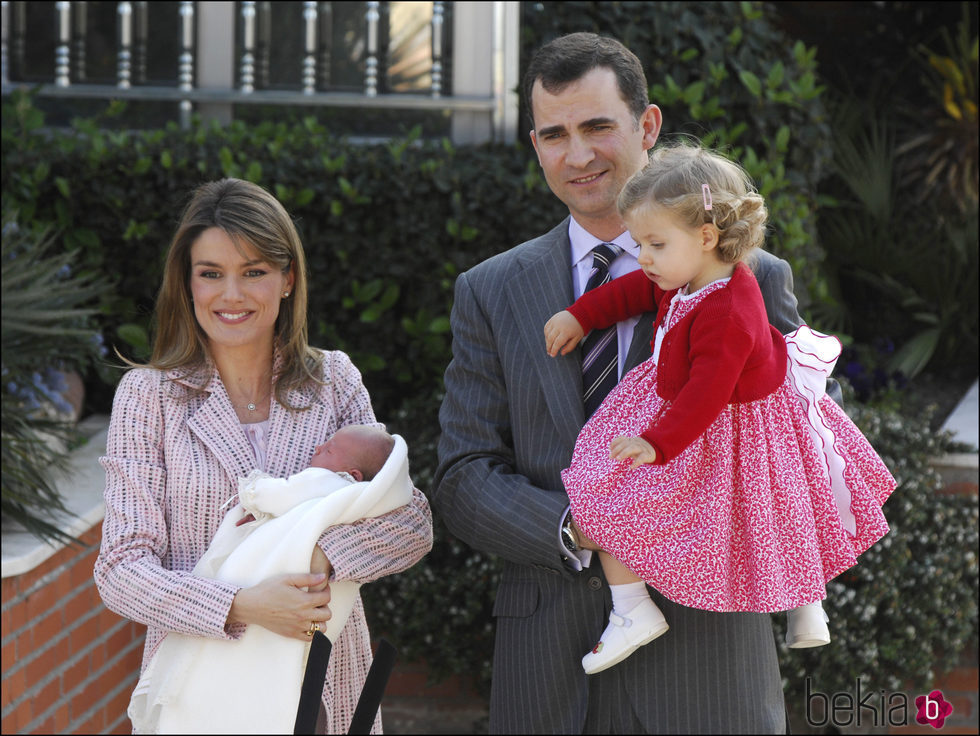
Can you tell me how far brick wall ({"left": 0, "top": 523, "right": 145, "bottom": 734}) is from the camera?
3977 mm

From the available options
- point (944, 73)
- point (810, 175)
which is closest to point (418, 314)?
point (810, 175)

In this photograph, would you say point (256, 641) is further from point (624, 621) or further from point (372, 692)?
point (624, 621)

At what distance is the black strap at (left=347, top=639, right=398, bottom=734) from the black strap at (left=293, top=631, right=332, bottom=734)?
70 mm

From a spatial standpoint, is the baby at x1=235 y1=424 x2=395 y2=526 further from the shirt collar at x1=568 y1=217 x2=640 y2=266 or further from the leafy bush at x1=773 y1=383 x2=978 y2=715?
the leafy bush at x1=773 y1=383 x2=978 y2=715

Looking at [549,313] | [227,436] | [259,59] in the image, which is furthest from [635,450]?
[259,59]

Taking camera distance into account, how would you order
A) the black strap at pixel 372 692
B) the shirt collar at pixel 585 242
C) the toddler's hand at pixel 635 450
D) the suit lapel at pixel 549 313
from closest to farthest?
1. the black strap at pixel 372 692
2. the toddler's hand at pixel 635 450
3. the suit lapel at pixel 549 313
4. the shirt collar at pixel 585 242

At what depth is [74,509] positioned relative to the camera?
175 inches

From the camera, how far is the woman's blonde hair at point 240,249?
8.85ft

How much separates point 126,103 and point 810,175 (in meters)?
3.56

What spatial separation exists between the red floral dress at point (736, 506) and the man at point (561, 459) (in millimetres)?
168

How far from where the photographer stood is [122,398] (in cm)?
261

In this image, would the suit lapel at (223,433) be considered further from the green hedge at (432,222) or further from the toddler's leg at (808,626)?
the green hedge at (432,222)

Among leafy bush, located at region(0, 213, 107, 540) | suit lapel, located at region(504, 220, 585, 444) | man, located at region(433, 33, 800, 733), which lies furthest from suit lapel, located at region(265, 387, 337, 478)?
leafy bush, located at region(0, 213, 107, 540)

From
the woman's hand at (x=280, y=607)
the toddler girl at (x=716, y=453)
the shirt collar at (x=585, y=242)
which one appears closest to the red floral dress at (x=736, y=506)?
the toddler girl at (x=716, y=453)
